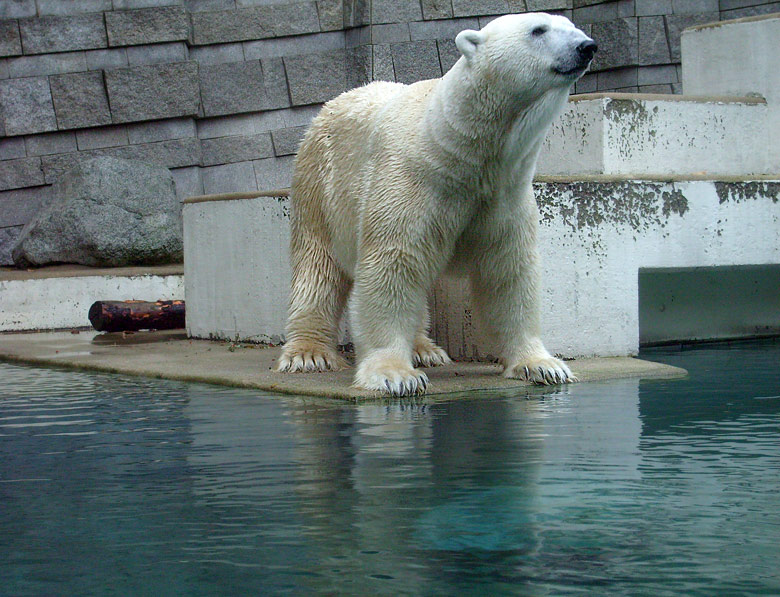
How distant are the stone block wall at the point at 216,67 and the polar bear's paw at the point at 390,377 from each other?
6.34m

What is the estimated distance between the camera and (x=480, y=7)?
10523 mm

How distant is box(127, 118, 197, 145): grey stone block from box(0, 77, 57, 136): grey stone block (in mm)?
722

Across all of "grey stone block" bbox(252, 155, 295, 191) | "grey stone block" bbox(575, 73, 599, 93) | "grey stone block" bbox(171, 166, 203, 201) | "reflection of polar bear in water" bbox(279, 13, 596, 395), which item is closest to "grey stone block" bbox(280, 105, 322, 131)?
"grey stone block" bbox(252, 155, 295, 191)

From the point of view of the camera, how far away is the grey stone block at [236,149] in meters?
10.6

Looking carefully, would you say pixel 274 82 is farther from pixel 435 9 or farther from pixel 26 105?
pixel 26 105

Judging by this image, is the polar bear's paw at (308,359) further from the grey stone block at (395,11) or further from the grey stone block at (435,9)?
the grey stone block at (435,9)

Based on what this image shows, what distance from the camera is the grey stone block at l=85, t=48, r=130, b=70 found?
1023 centimetres

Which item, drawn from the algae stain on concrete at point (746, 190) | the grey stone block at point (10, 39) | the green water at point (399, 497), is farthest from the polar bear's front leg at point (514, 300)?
the grey stone block at point (10, 39)

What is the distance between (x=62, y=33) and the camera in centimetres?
1016

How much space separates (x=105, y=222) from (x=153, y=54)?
6.24 feet

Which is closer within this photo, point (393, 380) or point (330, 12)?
point (393, 380)

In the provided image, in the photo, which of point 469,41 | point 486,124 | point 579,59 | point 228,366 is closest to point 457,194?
point 486,124

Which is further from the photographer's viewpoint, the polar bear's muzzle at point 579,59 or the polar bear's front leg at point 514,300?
the polar bear's front leg at point 514,300

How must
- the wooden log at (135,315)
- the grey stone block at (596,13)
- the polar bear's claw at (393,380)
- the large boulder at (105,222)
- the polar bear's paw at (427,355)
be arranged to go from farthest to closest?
the grey stone block at (596,13) → the large boulder at (105,222) → the wooden log at (135,315) → the polar bear's paw at (427,355) → the polar bear's claw at (393,380)
